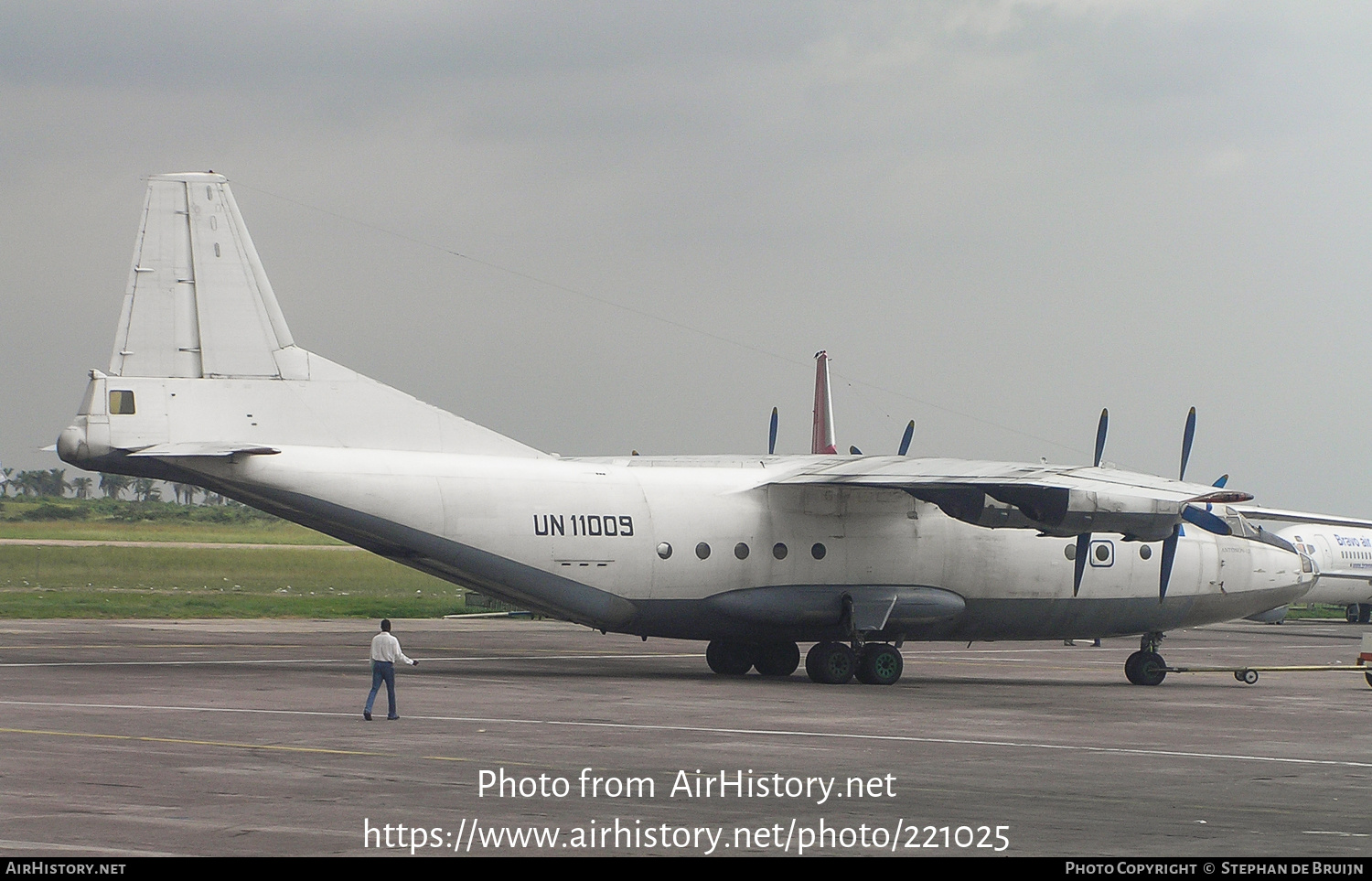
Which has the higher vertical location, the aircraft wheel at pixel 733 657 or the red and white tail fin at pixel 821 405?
the red and white tail fin at pixel 821 405

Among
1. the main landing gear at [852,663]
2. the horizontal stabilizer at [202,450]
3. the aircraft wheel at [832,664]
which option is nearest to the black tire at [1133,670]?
the main landing gear at [852,663]

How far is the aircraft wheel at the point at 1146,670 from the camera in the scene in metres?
30.8

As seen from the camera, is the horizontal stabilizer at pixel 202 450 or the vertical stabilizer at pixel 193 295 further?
the vertical stabilizer at pixel 193 295

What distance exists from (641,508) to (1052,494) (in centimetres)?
730

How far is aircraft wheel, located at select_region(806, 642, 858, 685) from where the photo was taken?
28562mm

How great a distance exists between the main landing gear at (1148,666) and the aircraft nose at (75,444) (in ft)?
66.0

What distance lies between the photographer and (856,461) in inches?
1158

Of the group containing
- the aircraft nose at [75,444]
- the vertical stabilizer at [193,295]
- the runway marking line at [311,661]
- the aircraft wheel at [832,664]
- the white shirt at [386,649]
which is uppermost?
the vertical stabilizer at [193,295]

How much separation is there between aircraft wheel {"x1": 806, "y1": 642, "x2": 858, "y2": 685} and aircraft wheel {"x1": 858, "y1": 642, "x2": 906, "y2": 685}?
0.19 metres

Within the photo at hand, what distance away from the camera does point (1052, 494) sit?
26.7 meters

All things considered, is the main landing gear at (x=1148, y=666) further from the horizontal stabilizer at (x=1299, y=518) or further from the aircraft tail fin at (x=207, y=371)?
the aircraft tail fin at (x=207, y=371)

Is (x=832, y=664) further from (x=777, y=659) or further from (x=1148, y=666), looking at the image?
(x=1148, y=666)
